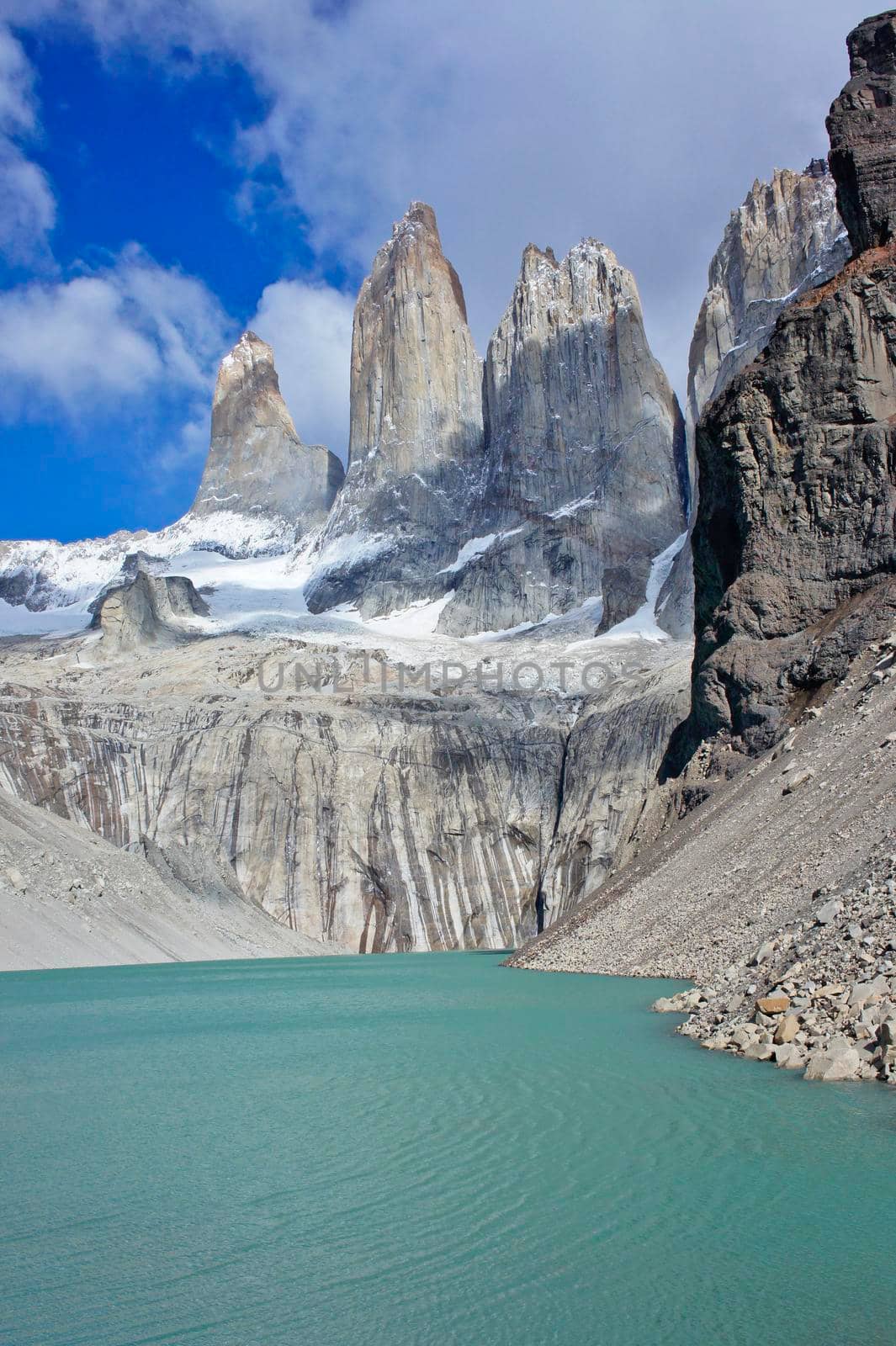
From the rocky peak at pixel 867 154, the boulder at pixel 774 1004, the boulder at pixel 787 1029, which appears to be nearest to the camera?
the boulder at pixel 787 1029

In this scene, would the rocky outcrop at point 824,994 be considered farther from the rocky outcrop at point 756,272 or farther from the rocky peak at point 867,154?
the rocky outcrop at point 756,272

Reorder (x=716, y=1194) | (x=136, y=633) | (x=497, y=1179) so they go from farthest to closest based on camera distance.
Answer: (x=136, y=633), (x=497, y=1179), (x=716, y=1194)

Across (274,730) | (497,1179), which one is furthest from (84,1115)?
(274,730)

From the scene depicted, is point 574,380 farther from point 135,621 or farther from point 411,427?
point 135,621

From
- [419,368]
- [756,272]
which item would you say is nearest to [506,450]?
[419,368]

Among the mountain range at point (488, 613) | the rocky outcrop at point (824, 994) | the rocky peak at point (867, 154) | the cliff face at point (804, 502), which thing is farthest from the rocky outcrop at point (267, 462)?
the rocky outcrop at point (824, 994)

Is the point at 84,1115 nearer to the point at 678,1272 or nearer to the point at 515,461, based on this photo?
the point at 678,1272
